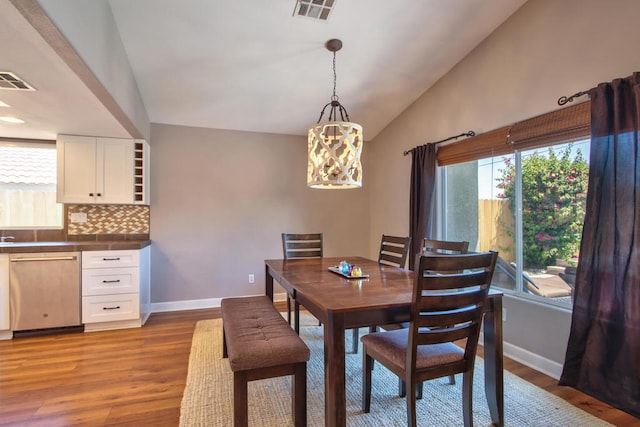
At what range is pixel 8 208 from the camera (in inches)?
139

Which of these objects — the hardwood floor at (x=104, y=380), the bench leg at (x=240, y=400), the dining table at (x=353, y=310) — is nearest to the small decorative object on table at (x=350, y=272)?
the dining table at (x=353, y=310)

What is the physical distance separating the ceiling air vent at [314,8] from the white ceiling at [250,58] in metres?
0.06

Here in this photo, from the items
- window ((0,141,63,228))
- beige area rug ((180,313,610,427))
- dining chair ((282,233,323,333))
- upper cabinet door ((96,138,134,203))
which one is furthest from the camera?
window ((0,141,63,228))

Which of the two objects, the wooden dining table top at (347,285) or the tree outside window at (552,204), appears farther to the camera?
the tree outside window at (552,204)

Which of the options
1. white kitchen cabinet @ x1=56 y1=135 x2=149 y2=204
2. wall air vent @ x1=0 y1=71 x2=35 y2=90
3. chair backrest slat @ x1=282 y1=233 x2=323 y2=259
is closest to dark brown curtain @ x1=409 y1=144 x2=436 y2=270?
chair backrest slat @ x1=282 y1=233 x2=323 y2=259

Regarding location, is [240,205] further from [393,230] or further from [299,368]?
[299,368]

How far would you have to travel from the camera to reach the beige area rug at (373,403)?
1813 mm

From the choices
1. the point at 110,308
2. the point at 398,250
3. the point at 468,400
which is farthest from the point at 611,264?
the point at 110,308

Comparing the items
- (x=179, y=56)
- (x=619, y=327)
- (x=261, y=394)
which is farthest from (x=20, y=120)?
(x=619, y=327)

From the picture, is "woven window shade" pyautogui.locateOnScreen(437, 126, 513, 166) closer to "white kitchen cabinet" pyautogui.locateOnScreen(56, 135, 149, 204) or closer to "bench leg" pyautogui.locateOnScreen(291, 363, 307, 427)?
"bench leg" pyautogui.locateOnScreen(291, 363, 307, 427)

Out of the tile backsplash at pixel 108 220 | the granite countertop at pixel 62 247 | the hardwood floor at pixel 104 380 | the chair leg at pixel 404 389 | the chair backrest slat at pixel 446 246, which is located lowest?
the hardwood floor at pixel 104 380

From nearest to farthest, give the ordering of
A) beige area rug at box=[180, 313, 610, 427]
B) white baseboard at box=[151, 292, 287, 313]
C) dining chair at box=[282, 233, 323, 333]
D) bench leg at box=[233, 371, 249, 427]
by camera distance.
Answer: bench leg at box=[233, 371, 249, 427] < beige area rug at box=[180, 313, 610, 427] < dining chair at box=[282, 233, 323, 333] < white baseboard at box=[151, 292, 287, 313]

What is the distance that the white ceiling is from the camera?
2289 mm

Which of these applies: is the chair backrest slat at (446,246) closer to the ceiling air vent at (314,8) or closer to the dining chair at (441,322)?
the dining chair at (441,322)
